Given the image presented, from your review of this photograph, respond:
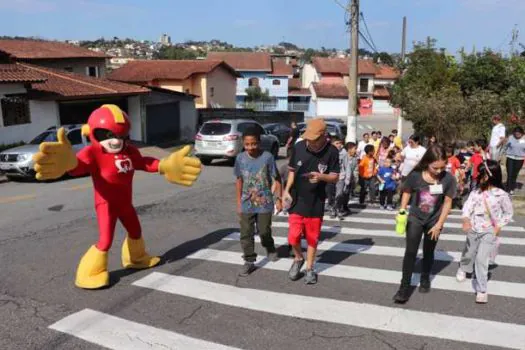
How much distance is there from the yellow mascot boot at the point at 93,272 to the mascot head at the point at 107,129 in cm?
120

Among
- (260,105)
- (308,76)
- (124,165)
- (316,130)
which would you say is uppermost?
(308,76)

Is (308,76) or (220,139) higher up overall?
(308,76)

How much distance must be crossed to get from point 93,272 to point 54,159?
1352mm

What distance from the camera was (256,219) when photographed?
629 cm

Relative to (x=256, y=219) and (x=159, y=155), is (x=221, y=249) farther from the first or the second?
(x=159, y=155)

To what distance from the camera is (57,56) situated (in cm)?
3159

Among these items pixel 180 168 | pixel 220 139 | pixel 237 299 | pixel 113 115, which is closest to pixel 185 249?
pixel 180 168

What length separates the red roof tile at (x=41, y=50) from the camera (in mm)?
30656

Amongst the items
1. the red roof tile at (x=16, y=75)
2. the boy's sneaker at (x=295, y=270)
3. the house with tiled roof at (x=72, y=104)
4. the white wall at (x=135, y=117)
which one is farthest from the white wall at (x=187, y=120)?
the boy's sneaker at (x=295, y=270)

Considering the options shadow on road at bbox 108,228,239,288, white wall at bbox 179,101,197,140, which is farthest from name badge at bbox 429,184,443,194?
white wall at bbox 179,101,197,140

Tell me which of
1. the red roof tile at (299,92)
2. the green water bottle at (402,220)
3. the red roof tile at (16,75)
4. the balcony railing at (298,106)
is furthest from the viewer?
the balcony railing at (298,106)

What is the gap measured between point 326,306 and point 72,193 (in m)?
8.91

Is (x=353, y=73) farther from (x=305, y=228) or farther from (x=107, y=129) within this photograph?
(x=107, y=129)

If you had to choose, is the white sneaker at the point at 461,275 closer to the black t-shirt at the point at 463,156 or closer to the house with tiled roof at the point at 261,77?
the black t-shirt at the point at 463,156
